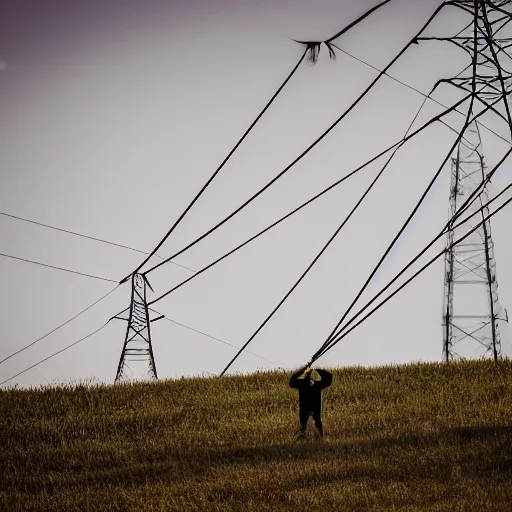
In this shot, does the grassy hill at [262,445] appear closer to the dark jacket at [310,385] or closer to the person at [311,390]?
the person at [311,390]

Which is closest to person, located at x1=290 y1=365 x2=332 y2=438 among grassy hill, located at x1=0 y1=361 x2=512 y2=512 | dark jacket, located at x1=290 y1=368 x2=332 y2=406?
dark jacket, located at x1=290 y1=368 x2=332 y2=406

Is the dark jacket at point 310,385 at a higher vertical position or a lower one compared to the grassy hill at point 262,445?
higher

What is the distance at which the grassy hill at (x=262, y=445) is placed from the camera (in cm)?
881

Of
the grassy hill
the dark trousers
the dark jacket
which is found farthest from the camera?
the dark trousers

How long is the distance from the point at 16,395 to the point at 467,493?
11.2 meters

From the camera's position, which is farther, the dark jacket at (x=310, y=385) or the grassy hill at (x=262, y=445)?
the dark jacket at (x=310, y=385)

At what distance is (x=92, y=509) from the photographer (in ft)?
28.6

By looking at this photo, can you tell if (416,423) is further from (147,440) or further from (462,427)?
(147,440)

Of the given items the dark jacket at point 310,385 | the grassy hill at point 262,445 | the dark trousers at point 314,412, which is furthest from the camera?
the dark trousers at point 314,412

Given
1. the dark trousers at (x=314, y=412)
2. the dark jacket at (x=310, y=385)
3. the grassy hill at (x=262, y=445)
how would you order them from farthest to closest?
1. the dark trousers at (x=314, y=412)
2. the dark jacket at (x=310, y=385)
3. the grassy hill at (x=262, y=445)

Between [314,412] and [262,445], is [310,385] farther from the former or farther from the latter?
[262,445]

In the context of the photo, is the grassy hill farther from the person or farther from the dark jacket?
the dark jacket

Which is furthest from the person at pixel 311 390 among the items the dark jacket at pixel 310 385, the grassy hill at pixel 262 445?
the grassy hill at pixel 262 445

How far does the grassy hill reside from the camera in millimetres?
8812
